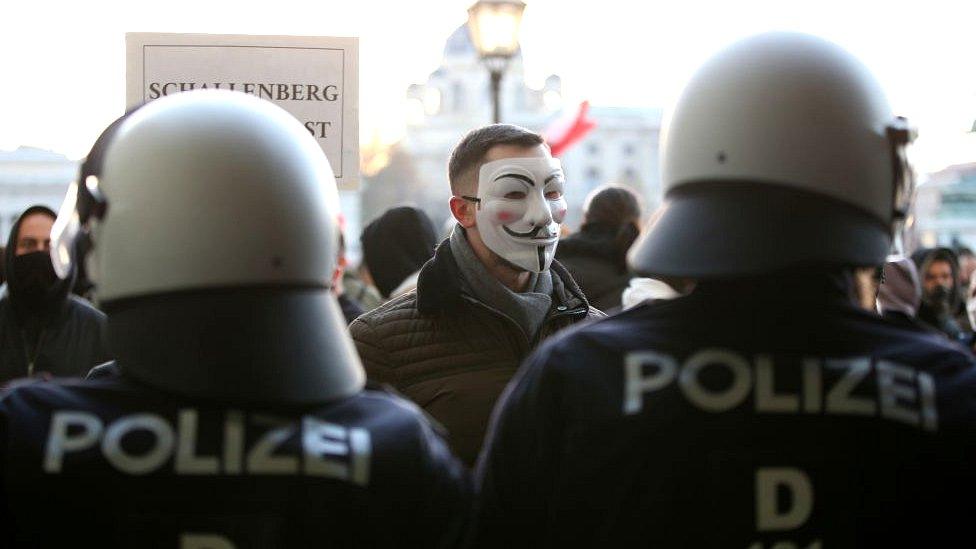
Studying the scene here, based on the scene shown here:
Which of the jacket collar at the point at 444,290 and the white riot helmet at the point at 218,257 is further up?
the white riot helmet at the point at 218,257

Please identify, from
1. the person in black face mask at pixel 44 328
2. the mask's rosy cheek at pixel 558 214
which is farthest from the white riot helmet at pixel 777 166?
the person in black face mask at pixel 44 328

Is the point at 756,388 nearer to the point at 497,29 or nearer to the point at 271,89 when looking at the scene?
the point at 271,89

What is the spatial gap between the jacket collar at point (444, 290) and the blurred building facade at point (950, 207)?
61864mm

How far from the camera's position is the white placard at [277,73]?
522 cm

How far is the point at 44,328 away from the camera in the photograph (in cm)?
591

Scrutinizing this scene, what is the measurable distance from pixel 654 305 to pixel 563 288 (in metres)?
2.25

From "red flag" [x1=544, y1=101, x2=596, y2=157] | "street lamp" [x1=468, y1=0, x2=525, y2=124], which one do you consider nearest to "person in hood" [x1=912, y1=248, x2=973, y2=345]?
"street lamp" [x1=468, y1=0, x2=525, y2=124]

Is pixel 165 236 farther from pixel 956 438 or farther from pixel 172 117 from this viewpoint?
pixel 956 438

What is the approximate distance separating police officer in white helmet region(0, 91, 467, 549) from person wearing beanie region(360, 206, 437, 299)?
4328 millimetres

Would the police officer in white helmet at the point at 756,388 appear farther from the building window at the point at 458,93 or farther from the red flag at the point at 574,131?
the building window at the point at 458,93

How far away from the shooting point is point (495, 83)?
476 inches

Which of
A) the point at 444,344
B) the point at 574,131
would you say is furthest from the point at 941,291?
the point at 444,344

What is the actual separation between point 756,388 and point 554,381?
289 mm

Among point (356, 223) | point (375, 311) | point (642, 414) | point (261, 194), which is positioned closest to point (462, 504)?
point (642, 414)
